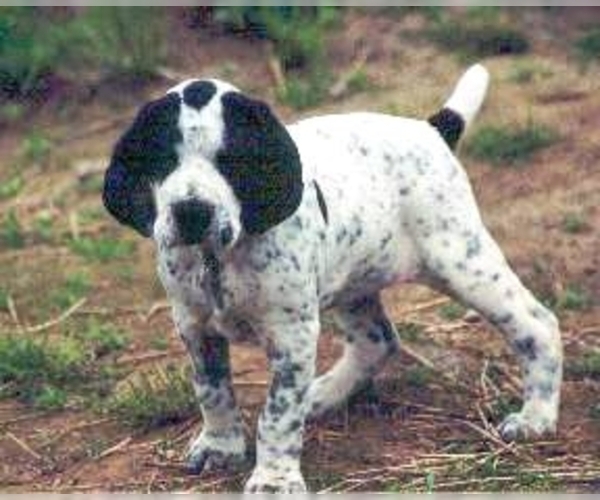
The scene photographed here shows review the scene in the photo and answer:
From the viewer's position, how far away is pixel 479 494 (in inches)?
180

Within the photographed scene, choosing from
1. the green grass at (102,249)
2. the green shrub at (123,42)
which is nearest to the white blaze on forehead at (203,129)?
the green grass at (102,249)

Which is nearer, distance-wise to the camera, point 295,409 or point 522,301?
point 295,409

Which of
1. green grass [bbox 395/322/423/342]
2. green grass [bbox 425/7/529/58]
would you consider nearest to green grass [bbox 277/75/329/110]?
green grass [bbox 425/7/529/58]

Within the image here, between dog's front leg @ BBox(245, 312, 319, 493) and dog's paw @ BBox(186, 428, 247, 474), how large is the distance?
0.26 metres

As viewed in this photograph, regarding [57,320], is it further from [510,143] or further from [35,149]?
[510,143]

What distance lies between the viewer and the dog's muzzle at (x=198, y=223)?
4.06 metres

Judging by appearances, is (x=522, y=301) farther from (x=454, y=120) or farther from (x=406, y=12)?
(x=406, y=12)

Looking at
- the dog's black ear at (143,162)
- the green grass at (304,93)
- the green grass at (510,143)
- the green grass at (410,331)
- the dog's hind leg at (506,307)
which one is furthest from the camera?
the green grass at (304,93)

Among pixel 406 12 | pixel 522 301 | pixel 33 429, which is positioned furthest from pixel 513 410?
pixel 406 12

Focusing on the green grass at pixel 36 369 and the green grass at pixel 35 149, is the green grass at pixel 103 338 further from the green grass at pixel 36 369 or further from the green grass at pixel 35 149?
the green grass at pixel 35 149

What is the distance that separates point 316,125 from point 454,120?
1.63 feet

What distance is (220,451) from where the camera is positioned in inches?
190

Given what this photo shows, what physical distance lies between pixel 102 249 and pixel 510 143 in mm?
1856

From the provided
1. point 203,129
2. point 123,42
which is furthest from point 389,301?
point 123,42
